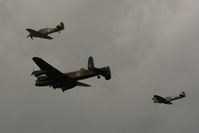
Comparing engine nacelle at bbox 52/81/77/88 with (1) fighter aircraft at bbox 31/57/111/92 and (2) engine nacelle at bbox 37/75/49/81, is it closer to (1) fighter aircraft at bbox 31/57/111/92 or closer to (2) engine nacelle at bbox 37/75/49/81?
(1) fighter aircraft at bbox 31/57/111/92

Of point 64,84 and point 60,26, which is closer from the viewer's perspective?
point 64,84

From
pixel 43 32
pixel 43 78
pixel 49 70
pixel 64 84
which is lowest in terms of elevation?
pixel 64 84

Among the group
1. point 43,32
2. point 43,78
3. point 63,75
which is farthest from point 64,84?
point 43,32

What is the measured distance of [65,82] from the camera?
114m

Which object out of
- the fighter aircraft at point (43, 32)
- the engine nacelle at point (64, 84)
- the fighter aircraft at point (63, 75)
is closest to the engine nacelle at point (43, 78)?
the fighter aircraft at point (63, 75)

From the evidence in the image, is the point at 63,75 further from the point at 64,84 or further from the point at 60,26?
the point at 60,26

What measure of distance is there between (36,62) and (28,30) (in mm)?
35292

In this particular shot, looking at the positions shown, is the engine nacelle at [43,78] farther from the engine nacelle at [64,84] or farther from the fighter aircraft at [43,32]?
the fighter aircraft at [43,32]

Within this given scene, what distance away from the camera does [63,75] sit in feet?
374

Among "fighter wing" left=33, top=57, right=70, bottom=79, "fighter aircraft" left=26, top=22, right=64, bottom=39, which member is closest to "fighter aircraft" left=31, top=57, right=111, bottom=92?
"fighter wing" left=33, top=57, right=70, bottom=79

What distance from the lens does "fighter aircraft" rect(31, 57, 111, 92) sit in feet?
364

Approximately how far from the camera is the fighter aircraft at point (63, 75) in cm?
11094

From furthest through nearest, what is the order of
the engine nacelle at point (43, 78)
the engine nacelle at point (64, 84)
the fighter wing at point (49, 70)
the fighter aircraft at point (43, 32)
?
the fighter aircraft at point (43, 32) → the engine nacelle at point (43, 78) → the engine nacelle at point (64, 84) → the fighter wing at point (49, 70)

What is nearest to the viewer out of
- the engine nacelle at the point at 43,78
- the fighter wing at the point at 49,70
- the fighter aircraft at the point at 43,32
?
the fighter wing at the point at 49,70
